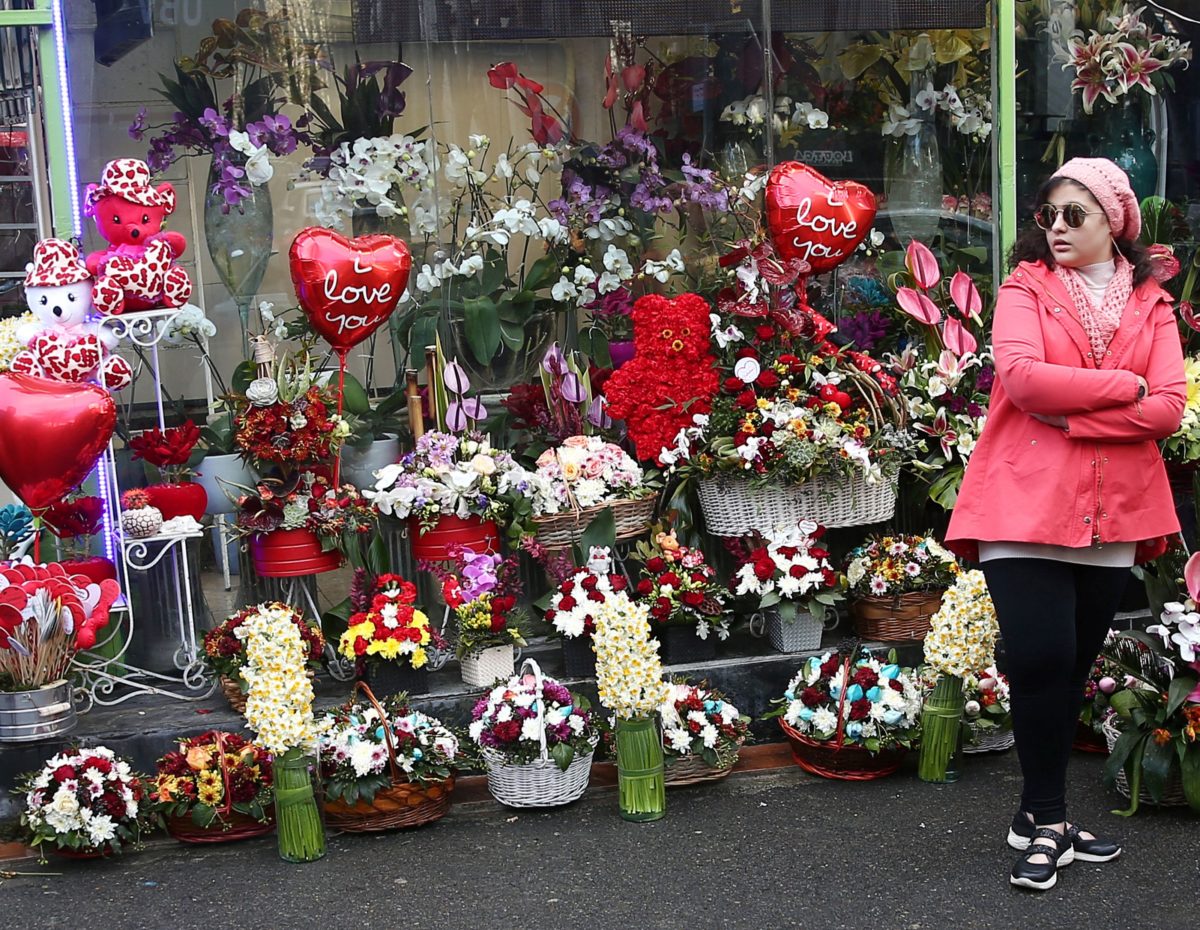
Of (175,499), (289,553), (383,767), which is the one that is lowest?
(383,767)

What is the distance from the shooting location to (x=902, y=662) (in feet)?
17.6

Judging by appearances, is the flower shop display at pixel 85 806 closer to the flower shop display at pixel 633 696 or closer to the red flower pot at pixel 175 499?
the red flower pot at pixel 175 499

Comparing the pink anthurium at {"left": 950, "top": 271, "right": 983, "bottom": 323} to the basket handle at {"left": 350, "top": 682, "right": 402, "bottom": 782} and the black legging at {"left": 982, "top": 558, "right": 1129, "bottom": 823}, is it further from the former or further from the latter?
the basket handle at {"left": 350, "top": 682, "right": 402, "bottom": 782}

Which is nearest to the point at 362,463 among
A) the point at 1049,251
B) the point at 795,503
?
the point at 795,503

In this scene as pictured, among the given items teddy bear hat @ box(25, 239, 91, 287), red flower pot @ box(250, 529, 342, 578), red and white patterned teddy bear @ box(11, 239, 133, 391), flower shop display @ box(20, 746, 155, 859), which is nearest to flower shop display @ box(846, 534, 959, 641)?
red flower pot @ box(250, 529, 342, 578)

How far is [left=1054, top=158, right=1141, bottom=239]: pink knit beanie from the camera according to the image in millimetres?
3906

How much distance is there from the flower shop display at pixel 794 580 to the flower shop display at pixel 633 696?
715 mm

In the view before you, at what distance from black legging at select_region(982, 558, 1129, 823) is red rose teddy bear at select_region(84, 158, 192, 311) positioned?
269cm

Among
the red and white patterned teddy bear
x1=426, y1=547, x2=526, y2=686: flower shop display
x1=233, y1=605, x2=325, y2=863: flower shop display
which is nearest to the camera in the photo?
x1=233, y1=605, x2=325, y2=863: flower shop display

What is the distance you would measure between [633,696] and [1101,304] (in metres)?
1.69

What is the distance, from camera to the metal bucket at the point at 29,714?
4.61 meters

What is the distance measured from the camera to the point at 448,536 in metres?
5.25

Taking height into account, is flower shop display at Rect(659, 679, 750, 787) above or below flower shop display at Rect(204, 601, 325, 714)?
below

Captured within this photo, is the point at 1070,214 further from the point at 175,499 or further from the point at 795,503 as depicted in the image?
the point at 175,499
